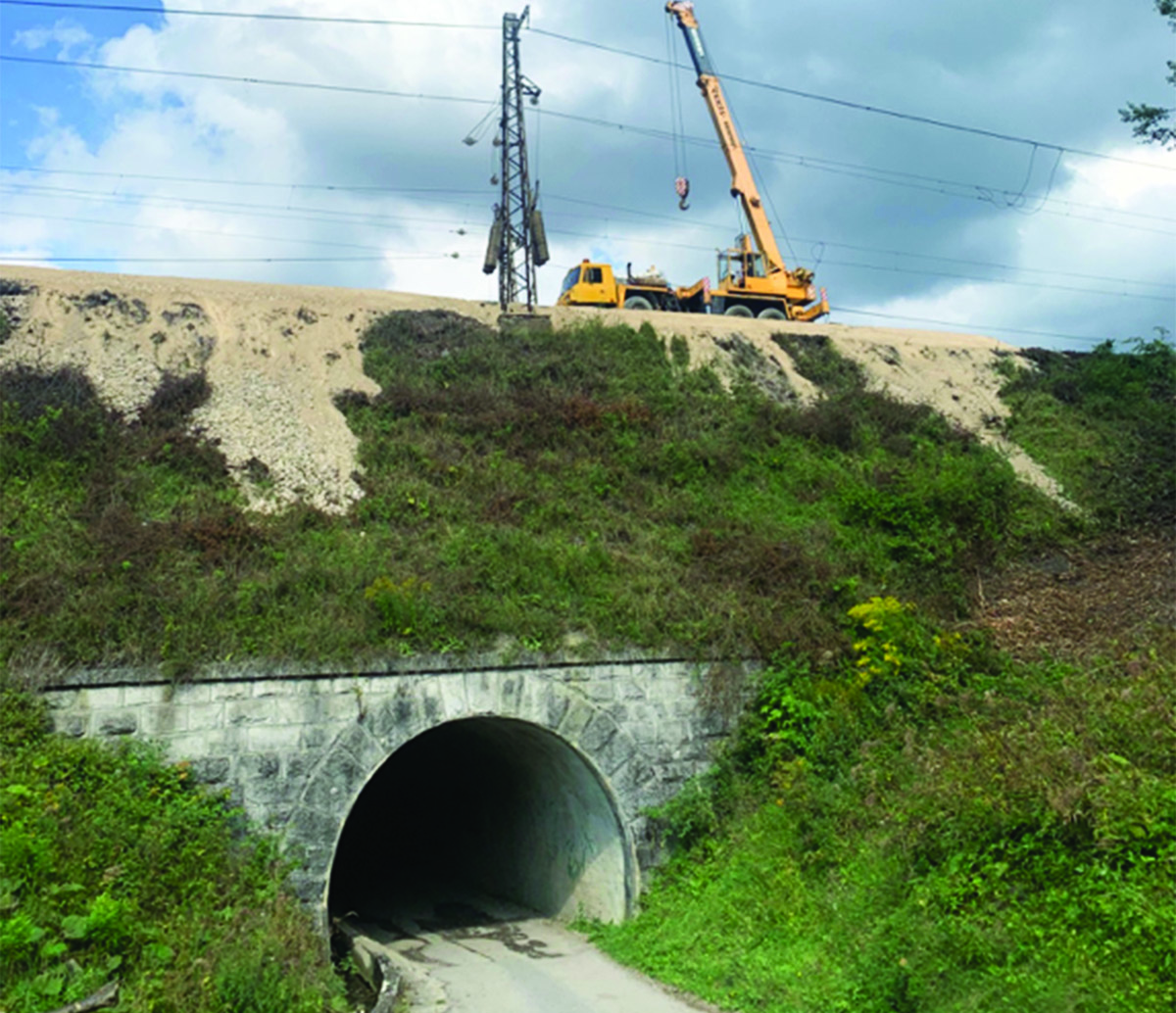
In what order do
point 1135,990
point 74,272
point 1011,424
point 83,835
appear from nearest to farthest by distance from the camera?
1. point 1135,990
2. point 83,835
3. point 74,272
4. point 1011,424

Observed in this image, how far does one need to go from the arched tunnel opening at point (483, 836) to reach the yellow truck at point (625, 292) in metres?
15.7

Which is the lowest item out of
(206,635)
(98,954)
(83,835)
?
(98,954)

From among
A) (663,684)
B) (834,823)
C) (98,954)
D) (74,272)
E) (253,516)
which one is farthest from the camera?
(74,272)

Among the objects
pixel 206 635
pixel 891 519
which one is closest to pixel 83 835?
pixel 206 635

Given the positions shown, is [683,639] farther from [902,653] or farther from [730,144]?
[730,144]

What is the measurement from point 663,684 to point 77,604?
7.37 metres

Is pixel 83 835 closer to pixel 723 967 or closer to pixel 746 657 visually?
pixel 723 967

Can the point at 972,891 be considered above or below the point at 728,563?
below

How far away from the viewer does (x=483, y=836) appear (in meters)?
18.1

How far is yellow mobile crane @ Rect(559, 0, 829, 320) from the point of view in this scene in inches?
1254

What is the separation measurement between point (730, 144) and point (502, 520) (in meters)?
21.0

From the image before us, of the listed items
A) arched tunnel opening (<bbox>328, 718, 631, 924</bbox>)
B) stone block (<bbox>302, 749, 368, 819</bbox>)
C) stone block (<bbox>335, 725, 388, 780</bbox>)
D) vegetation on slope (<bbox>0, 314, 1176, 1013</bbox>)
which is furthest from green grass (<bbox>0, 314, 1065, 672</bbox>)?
arched tunnel opening (<bbox>328, 718, 631, 924</bbox>)

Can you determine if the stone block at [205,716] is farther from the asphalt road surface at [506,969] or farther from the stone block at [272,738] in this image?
the asphalt road surface at [506,969]

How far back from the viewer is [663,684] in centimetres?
1359
